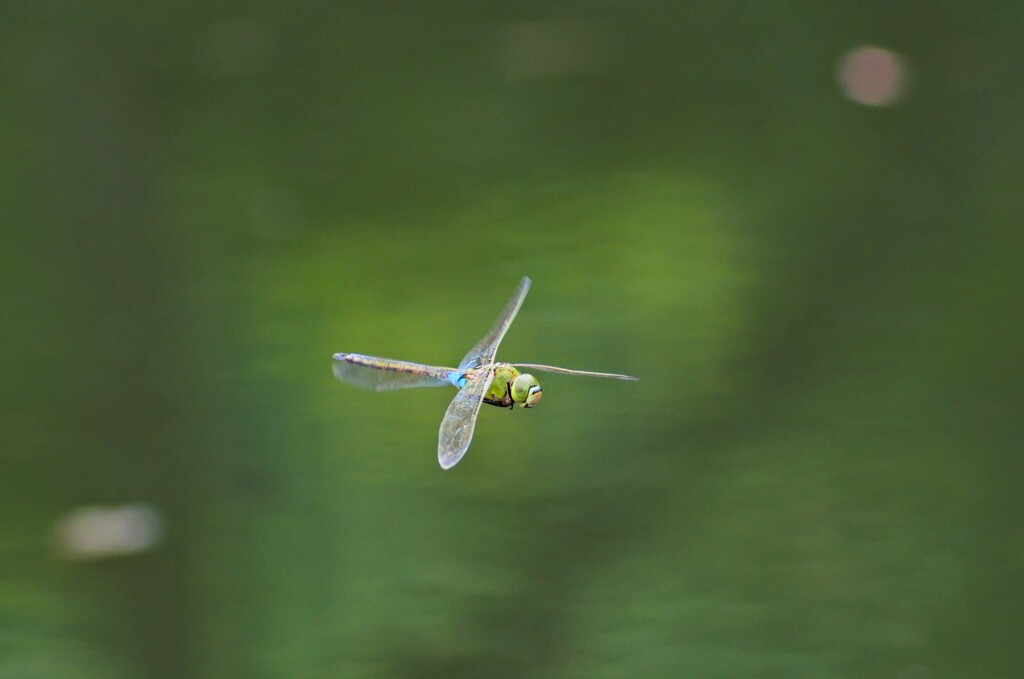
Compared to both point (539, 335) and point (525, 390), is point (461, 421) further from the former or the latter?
point (539, 335)

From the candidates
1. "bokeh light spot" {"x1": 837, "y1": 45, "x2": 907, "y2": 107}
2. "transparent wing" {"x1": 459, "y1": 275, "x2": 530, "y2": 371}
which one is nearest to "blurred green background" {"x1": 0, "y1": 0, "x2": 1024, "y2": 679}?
"bokeh light spot" {"x1": 837, "y1": 45, "x2": 907, "y2": 107}

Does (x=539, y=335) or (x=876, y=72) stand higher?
(x=876, y=72)

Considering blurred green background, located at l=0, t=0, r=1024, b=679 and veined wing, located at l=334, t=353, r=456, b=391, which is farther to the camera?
blurred green background, located at l=0, t=0, r=1024, b=679

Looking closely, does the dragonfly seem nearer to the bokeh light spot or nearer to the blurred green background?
the blurred green background

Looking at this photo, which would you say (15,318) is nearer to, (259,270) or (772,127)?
A: (259,270)

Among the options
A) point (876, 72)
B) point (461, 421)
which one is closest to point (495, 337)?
point (461, 421)

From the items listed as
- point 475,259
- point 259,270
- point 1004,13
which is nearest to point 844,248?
point 1004,13

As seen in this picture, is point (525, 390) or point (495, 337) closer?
point (525, 390)

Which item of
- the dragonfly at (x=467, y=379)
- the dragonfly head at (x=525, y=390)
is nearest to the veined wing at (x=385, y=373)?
the dragonfly at (x=467, y=379)
